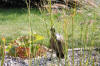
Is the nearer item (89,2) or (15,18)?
(89,2)

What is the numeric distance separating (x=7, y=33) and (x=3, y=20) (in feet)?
5.04

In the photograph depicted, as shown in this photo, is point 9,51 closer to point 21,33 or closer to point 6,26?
point 21,33

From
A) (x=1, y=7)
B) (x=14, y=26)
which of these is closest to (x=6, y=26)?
(x=14, y=26)

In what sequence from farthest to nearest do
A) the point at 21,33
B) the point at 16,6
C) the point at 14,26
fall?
the point at 16,6
the point at 14,26
the point at 21,33

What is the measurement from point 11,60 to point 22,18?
3515 millimetres

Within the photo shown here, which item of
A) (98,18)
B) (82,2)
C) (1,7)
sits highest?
(82,2)

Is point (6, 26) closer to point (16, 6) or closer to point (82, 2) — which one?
point (16, 6)

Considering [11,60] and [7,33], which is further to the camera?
[7,33]

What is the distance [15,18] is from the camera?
667 centimetres

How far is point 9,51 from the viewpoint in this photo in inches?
131

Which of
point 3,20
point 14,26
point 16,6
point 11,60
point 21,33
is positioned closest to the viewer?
point 11,60

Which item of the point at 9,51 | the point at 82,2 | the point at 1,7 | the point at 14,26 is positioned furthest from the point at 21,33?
the point at 1,7

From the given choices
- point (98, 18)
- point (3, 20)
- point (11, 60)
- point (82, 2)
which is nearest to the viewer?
point (82, 2)

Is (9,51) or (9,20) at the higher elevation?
(9,51)
